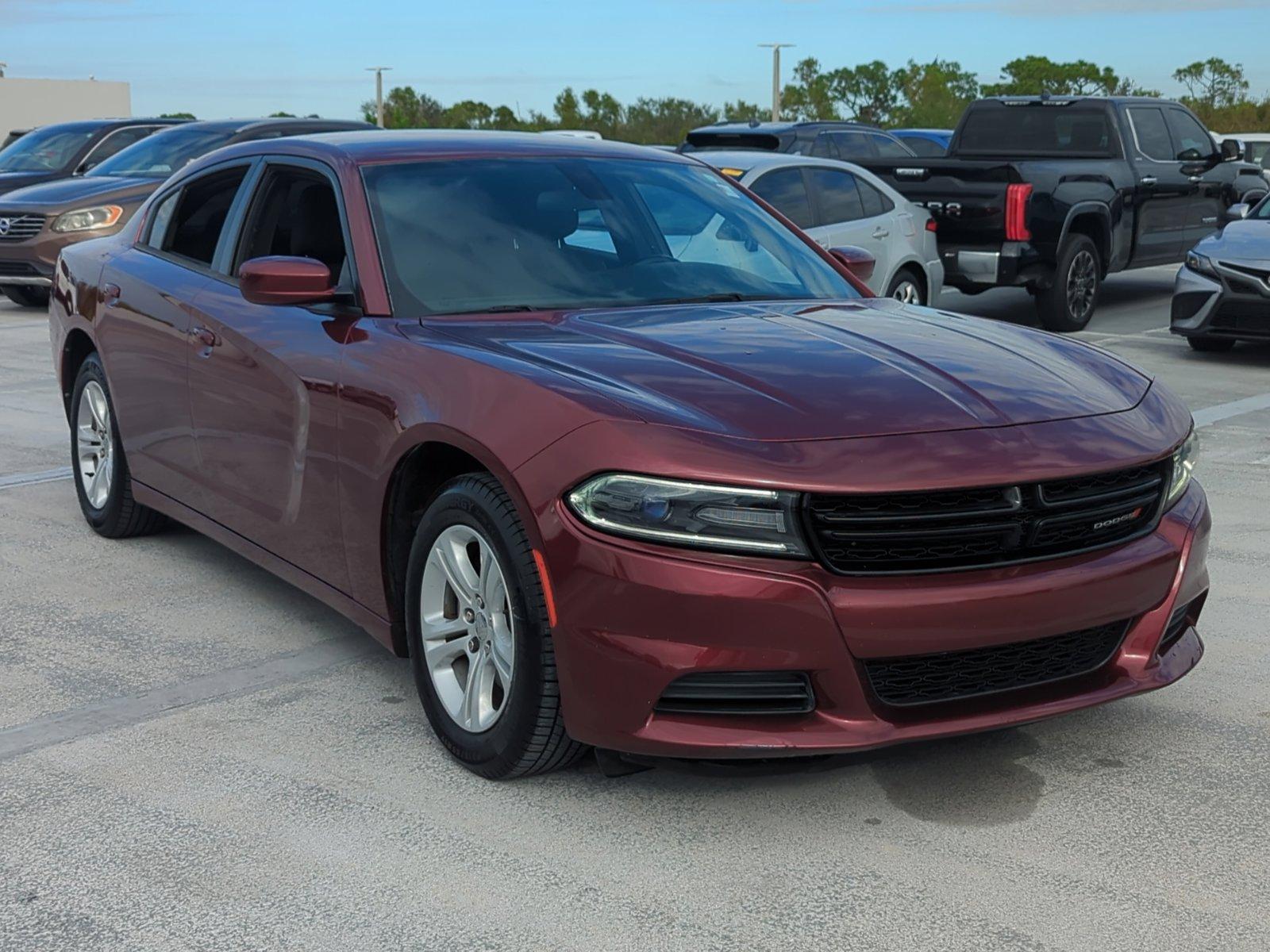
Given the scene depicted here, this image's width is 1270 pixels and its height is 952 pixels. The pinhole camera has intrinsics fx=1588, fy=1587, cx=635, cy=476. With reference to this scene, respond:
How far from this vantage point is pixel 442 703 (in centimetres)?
396

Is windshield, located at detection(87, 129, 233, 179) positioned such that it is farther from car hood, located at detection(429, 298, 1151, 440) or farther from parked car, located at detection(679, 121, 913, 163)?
car hood, located at detection(429, 298, 1151, 440)

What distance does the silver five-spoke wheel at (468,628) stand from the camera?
3.71 m

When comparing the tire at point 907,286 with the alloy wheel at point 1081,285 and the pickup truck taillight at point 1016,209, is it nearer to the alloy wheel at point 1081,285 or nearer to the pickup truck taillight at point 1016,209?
the pickup truck taillight at point 1016,209

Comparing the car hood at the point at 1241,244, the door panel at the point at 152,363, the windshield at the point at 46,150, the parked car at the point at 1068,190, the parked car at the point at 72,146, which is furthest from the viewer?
the windshield at the point at 46,150

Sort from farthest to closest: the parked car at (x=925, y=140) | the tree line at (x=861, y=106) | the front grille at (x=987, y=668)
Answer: the tree line at (x=861, y=106), the parked car at (x=925, y=140), the front grille at (x=987, y=668)

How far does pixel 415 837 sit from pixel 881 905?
105 centimetres

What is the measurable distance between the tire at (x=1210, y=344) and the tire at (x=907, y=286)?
2.04 meters

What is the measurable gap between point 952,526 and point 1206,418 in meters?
6.29

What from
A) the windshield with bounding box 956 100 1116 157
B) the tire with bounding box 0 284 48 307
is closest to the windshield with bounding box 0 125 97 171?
the tire with bounding box 0 284 48 307

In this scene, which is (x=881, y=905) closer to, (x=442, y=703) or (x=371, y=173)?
(x=442, y=703)

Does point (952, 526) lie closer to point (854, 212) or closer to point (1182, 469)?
point (1182, 469)

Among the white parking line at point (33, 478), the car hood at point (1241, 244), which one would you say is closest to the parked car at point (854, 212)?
the car hood at point (1241, 244)

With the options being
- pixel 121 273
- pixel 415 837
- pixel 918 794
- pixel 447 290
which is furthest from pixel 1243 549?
pixel 121 273

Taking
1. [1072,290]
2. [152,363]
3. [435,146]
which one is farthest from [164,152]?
[435,146]
